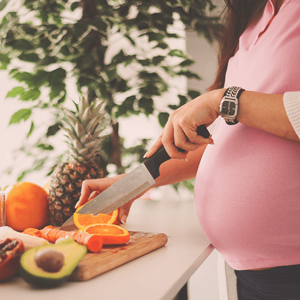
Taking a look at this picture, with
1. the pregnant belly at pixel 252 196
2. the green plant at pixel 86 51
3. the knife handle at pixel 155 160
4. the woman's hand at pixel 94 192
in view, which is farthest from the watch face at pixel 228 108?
the green plant at pixel 86 51

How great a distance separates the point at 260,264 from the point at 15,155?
1.36 meters

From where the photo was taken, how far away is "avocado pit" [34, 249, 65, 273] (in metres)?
0.49

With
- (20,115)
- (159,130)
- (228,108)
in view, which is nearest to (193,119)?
(228,108)

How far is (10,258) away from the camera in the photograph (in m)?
0.51

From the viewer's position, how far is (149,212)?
127 centimetres

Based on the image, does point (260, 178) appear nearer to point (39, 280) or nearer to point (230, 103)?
point (230, 103)

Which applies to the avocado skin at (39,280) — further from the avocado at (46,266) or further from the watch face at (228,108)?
the watch face at (228,108)

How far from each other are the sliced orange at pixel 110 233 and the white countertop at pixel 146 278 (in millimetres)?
63

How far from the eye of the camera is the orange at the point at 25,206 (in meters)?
0.90

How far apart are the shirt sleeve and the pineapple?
0.71m

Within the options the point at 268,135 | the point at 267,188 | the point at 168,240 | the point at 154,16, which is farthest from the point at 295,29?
the point at 154,16

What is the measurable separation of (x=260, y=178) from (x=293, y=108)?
17cm

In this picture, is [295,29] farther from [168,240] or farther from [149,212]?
[149,212]

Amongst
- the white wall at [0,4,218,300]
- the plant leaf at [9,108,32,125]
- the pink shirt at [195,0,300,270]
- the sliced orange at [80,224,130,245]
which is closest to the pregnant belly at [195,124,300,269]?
the pink shirt at [195,0,300,270]
